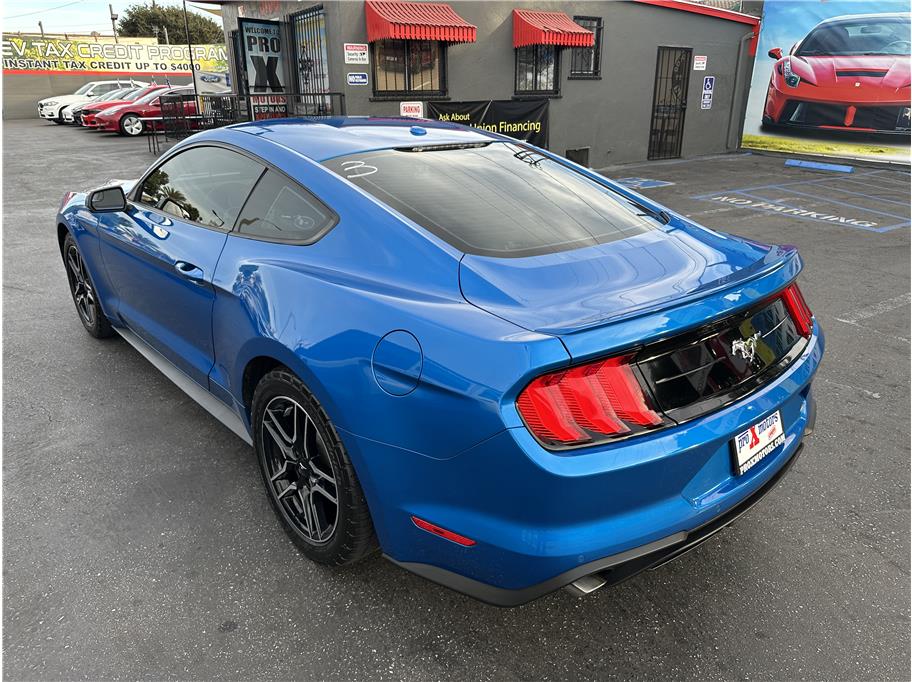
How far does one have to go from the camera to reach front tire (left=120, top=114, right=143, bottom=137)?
20219 mm

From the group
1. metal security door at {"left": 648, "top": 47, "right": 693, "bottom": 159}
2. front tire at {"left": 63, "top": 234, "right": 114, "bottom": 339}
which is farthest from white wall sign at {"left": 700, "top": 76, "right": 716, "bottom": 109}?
front tire at {"left": 63, "top": 234, "right": 114, "bottom": 339}

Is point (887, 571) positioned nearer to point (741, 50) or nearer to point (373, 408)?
point (373, 408)

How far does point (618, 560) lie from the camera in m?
1.69

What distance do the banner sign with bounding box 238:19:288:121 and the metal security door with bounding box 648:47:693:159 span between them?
28.6ft

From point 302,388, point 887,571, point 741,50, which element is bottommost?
point 887,571

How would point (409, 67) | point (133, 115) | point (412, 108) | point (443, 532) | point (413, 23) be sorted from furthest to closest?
point (133, 115)
point (409, 67)
point (412, 108)
point (413, 23)
point (443, 532)

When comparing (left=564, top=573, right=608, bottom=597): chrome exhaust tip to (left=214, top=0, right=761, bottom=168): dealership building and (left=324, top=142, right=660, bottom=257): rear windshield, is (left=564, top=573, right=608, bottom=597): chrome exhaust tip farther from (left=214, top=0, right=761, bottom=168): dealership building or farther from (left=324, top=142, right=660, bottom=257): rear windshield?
(left=214, top=0, right=761, bottom=168): dealership building

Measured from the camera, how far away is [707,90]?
16.7m

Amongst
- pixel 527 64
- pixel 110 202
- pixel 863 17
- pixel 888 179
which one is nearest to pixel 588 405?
pixel 110 202

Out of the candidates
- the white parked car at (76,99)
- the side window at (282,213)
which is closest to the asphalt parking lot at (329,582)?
the side window at (282,213)

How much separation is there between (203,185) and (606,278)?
203 centimetres

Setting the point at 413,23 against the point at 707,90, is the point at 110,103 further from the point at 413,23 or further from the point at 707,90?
the point at 707,90

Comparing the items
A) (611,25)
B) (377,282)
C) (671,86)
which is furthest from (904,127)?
(377,282)

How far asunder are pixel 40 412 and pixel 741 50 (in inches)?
732
